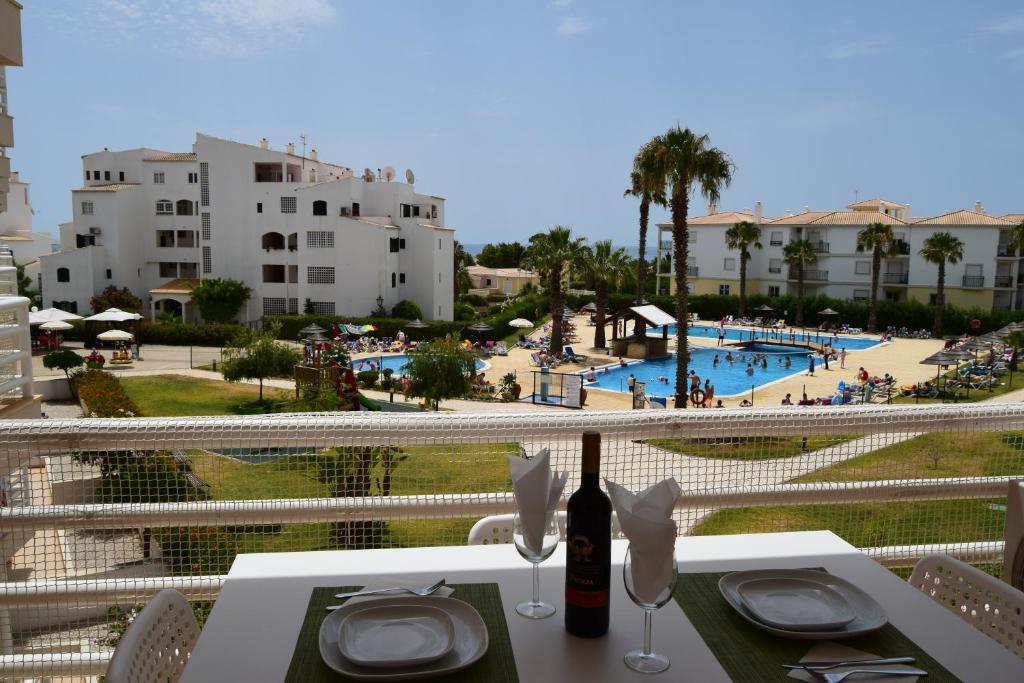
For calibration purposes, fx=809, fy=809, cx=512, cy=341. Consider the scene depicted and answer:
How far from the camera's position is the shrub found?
136 feet

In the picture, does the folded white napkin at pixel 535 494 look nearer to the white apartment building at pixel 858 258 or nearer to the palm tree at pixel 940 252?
the palm tree at pixel 940 252

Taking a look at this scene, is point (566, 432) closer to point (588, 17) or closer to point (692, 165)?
point (692, 165)

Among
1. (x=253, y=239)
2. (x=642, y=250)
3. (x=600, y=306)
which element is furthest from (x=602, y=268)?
(x=253, y=239)

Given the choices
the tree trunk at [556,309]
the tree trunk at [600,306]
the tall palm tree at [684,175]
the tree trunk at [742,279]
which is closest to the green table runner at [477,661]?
the tall palm tree at [684,175]

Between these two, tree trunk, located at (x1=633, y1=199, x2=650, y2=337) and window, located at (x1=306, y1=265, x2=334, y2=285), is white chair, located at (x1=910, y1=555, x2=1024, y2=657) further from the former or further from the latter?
window, located at (x1=306, y1=265, x2=334, y2=285)

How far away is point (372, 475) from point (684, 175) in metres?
20.5

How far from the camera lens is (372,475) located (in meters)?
2.91

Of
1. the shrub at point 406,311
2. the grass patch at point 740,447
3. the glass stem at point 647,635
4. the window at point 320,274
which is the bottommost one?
the shrub at point 406,311

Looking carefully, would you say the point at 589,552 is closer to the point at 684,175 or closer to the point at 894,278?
the point at 684,175

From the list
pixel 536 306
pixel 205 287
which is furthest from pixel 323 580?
pixel 205 287

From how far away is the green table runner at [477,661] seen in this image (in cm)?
146

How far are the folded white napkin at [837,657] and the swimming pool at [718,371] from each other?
78.6ft

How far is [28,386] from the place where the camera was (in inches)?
189

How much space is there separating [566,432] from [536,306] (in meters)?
40.1
